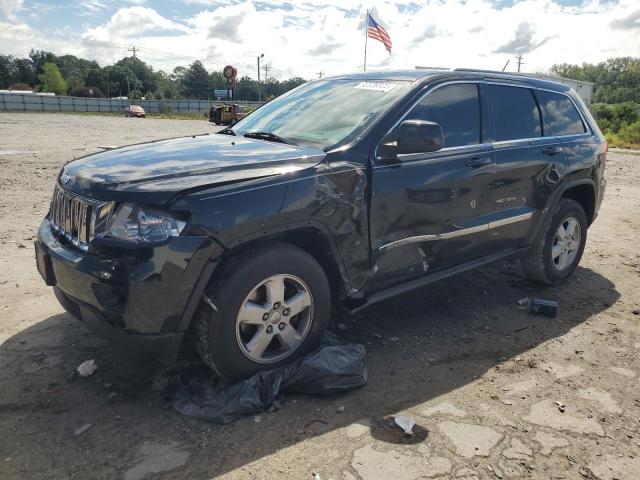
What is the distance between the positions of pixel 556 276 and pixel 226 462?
371 centimetres

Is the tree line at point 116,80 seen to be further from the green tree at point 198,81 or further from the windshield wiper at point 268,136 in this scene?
the windshield wiper at point 268,136

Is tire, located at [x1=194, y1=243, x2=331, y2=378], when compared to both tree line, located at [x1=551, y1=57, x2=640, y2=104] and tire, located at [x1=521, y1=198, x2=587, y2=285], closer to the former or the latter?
tire, located at [x1=521, y1=198, x2=587, y2=285]

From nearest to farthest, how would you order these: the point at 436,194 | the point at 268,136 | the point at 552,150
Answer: the point at 436,194 < the point at 268,136 < the point at 552,150

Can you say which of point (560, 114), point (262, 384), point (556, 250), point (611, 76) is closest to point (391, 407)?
point (262, 384)

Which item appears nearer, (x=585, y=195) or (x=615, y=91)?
(x=585, y=195)

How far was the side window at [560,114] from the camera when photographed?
4664 millimetres

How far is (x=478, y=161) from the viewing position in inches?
152

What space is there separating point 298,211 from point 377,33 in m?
13.9

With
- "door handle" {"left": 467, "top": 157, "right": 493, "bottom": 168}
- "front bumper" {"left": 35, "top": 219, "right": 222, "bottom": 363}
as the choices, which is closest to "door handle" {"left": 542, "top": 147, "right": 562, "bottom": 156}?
"door handle" {"left": 467, "top": 157, "right": 493, "bottom": 168}

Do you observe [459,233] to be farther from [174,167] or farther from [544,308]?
[174,167]

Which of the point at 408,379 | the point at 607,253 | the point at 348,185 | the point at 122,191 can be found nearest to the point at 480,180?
the point at 348,185

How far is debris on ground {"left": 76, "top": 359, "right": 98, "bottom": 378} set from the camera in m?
3.15

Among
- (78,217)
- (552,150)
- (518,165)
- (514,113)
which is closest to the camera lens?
(78,217)

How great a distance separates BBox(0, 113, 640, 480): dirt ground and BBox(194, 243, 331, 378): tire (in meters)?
0.31
